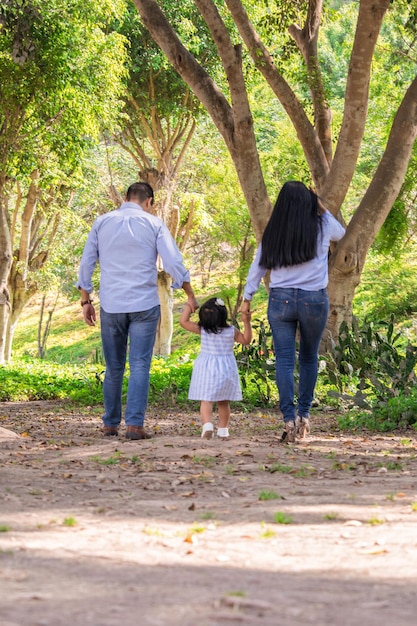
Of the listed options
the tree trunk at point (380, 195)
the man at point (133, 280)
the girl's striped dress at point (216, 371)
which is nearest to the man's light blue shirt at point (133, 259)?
the man at point (133, 280)

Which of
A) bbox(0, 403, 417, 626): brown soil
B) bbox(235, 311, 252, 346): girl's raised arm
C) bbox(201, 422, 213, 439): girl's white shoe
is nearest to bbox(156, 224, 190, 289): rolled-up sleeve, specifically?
bbox(235, 311, 252, 346): girl's raised arm

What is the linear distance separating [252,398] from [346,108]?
4.14 m

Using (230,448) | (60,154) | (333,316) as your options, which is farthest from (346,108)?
(230,448)

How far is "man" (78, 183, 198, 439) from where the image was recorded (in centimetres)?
741

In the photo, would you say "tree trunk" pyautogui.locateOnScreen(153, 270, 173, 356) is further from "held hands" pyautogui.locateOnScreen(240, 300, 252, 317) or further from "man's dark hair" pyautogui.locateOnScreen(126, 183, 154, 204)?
"held hands" pyautogui.locateOnScreen(240, 300, 252, 317)

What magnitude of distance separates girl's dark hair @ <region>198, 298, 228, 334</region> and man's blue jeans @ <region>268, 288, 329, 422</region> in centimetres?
40

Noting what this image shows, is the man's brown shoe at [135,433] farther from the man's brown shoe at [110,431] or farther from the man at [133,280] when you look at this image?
the man's brown shoe at [110,431]

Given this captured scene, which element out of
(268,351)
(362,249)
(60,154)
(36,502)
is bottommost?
(36,502)

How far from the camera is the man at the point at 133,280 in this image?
24.3ft

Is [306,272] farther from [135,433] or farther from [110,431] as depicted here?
[110,431]

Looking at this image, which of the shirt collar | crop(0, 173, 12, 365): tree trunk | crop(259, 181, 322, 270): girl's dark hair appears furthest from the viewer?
crop(0, 173, 12, 365): tree trunk

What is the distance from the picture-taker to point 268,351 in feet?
37.9

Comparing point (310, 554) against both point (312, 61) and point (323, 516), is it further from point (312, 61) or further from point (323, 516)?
point (312, 61)

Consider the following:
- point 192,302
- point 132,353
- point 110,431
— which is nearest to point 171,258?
point 192,302
